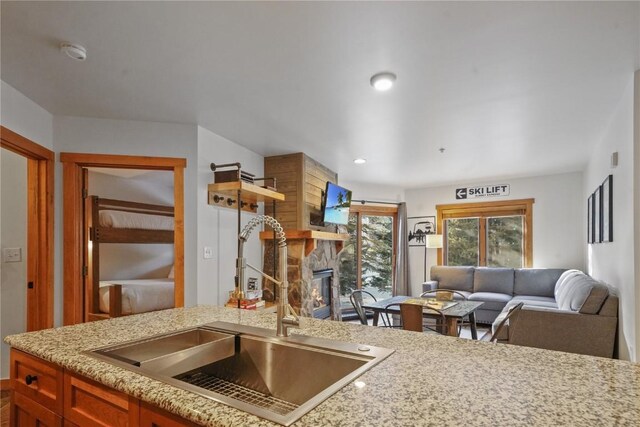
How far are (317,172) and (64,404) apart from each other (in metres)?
Answer: 3.84

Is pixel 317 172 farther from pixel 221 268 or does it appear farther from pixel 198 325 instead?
pixel 198 325

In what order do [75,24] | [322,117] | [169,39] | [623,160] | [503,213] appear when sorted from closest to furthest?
1. [75,24]
2. [169,39]
3. [623,160]
4. [322,117]
5. [503,213]

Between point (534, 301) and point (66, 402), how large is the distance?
5137mm

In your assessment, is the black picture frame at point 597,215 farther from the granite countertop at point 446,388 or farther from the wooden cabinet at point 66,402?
the wooden cabinet at point 66,402

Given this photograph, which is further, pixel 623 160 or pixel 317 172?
pixel 317 172

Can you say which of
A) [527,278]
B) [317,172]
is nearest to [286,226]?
[317,172]

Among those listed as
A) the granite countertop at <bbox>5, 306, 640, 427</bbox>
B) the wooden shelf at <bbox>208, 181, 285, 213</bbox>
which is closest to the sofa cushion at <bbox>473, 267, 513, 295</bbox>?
the wooden shelf at <bbox>208, 181, 285, 213</bbox>

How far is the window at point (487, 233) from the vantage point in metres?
5.97

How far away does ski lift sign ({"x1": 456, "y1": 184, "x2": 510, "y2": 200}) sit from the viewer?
20.0 feet

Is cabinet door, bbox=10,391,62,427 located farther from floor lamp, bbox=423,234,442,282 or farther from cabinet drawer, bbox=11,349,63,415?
floor lamp, bbox=423,234,442,282

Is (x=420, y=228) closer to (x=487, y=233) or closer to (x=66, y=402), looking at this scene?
(x=487, y=233)

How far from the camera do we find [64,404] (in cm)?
122

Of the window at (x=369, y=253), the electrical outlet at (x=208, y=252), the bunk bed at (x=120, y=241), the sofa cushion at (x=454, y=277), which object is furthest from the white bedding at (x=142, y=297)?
the sofa cushion at (x=454, y=277)

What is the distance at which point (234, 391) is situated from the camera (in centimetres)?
135
